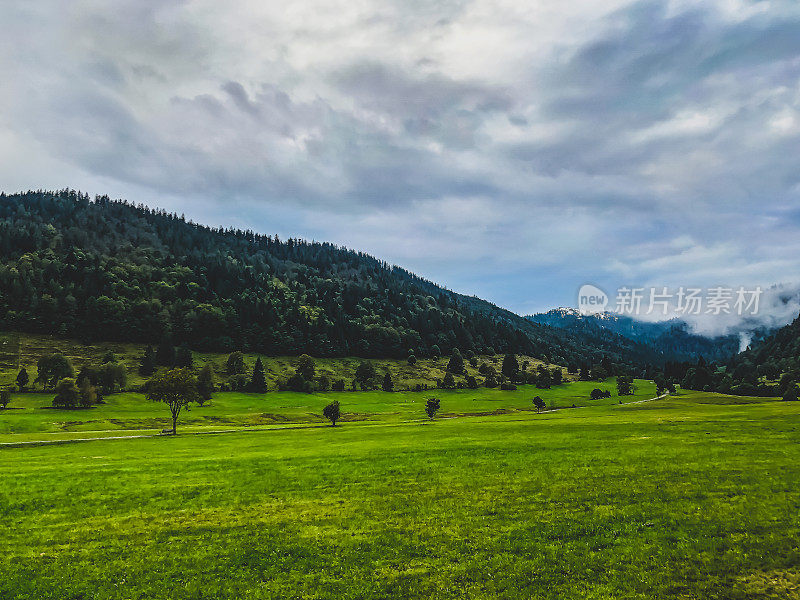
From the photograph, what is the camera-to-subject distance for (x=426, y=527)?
71.5 ft

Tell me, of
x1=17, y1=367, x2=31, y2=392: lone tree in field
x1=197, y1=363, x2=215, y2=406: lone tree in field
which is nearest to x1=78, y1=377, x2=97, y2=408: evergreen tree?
x1=197, y1=363, x2=215, y2=406: lone tree in field

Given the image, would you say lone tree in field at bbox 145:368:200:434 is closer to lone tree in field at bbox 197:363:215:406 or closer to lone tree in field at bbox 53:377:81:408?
lone tree in field at bbox 197:363:215:406

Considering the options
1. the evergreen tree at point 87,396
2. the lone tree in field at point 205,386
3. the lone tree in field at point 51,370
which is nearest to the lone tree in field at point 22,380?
the lone tree in field at point 51,370

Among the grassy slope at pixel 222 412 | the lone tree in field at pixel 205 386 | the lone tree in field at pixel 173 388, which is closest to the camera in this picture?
the lone tree in field at pixel 173 388

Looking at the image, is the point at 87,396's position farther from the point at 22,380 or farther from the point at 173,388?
the point at 173,388

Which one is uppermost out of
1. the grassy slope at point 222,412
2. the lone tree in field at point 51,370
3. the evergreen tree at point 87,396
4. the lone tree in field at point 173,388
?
the lone tree in field at point 173,388

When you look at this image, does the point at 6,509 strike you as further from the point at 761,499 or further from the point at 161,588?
the point at 761,499

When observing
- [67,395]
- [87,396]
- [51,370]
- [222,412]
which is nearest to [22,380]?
[51,370]

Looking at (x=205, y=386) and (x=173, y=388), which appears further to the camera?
(x=205, y=386)

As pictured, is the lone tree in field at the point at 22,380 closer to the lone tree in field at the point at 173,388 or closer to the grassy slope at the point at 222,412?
the grassy slope at the point at 222,412

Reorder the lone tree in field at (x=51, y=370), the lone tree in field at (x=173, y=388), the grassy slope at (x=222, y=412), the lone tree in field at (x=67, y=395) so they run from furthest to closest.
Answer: the lone tree in field at (x=51, y=370), the lone tree in field at (x=67, y=395), the grassy slope at (x=222, y=412), the lone tree in field at (x=173, y=388)

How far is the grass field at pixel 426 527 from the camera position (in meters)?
16.4

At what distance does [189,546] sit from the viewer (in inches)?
813

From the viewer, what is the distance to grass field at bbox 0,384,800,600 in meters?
16.4
